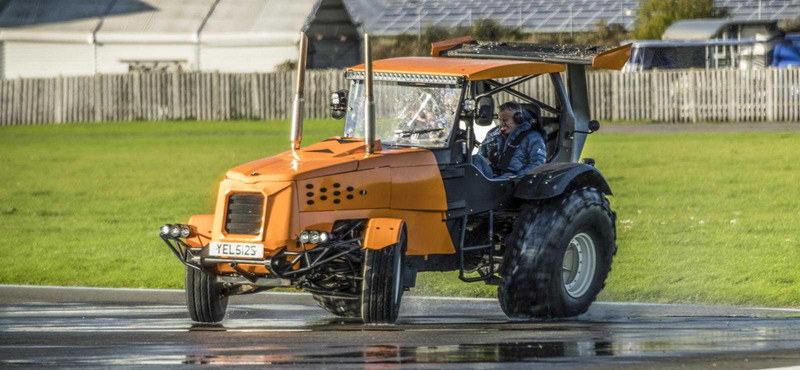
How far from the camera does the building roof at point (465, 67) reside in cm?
1098

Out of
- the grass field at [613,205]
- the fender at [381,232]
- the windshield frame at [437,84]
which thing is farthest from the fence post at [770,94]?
the fender at [381,232]

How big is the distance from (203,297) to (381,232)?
62.0 inches

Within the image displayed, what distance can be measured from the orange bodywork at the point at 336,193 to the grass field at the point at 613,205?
323cm

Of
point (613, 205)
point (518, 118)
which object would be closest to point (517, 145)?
point (518, 118)

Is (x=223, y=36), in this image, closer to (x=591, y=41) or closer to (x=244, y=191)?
(x=591, y=41)

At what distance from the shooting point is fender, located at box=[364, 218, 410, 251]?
32.6ft

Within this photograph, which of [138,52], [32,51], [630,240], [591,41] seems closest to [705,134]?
[591,41]

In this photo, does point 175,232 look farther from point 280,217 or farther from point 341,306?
point 341,306

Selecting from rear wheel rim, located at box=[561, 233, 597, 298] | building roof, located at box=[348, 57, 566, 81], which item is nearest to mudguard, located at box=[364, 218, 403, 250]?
building roof, located at box=[348, 57, 566, 81]

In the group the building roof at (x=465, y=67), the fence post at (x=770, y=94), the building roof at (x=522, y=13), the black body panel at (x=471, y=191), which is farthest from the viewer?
the building roof at (x=522, y=13)

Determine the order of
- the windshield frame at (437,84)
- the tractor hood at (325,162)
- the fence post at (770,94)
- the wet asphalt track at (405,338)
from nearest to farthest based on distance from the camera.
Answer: the wet asphalt track at (405,338), the tractor hood at (325,162), the windshield frame at (437,84), the fence post at (770,94)

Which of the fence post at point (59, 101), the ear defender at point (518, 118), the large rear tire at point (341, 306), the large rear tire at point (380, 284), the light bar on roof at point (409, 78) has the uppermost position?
the light bar on roof at point (409, 78)

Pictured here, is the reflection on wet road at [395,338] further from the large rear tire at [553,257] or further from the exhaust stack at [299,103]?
the exhaust stack at [299,103]

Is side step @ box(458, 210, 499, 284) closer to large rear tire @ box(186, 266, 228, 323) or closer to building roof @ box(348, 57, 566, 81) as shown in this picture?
building roof @ box(348, 57, 566, 81)
